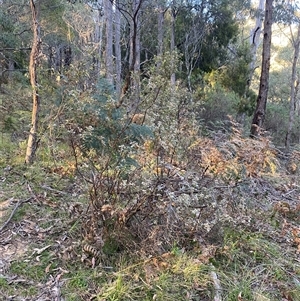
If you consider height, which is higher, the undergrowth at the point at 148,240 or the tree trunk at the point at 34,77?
the tree trunk at the point at 34,77

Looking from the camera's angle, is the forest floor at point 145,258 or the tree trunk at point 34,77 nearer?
the forest floor at point 145,258

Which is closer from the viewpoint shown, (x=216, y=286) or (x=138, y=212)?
(x=216, y=286)

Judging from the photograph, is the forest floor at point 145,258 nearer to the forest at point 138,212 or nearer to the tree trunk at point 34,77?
the forest at point 138,212

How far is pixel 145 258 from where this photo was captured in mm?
2340

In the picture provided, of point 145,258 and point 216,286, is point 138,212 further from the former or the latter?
point 216,286

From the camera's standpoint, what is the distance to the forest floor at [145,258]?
7.22ft

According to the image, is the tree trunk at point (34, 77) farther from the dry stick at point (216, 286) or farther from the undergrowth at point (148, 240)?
the dry stick at point (216, 286)

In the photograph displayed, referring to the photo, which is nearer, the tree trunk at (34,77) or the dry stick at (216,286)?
the dry stick at (216,286)

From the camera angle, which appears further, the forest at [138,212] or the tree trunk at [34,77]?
the tree trunk at [34,77]

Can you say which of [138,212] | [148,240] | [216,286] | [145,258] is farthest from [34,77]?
[216,286]

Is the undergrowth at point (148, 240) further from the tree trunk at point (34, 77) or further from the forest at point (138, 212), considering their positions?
the tree trunk at point (34, 77)

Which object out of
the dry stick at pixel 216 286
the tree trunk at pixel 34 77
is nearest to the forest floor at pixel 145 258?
the dry stick at pixel 216 286

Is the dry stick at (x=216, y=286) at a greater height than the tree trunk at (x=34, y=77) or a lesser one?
lesser

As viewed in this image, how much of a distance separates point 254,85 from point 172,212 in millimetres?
26037
